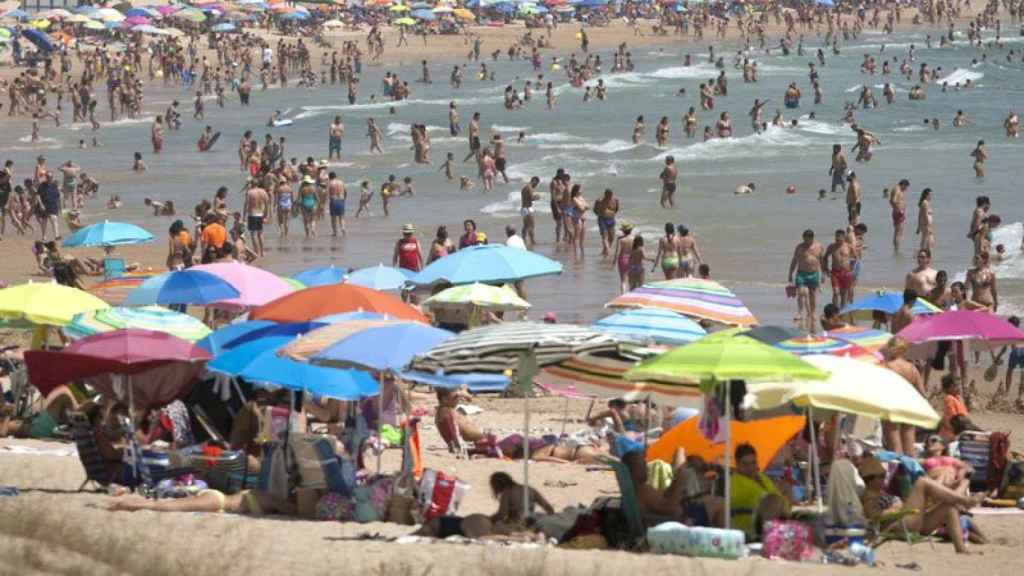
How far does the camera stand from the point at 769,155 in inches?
1580

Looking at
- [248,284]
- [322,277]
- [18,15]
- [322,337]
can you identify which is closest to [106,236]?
[322,277]

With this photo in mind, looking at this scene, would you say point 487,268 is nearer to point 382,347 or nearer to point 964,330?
point 964,330

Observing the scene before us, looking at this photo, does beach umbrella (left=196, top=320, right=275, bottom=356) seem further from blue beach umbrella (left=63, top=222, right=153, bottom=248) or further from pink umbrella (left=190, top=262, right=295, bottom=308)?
blue beach umbrella (left=63, top=222, right=153, bottom=248)

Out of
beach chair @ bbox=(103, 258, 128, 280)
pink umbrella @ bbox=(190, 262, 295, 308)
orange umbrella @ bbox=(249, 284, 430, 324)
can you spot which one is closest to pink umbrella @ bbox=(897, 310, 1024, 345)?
orange umbrella @ bbox=(249, 284, 430, 324)

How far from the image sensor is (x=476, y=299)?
14.6 meters

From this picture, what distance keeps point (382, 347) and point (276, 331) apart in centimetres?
121

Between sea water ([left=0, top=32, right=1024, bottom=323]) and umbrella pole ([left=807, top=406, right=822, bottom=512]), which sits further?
sea water ([left=0, top=32, right=1024, bottom=323])

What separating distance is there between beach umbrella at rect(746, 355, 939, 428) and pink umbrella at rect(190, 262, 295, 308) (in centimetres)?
507

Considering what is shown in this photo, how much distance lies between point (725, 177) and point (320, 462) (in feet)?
83.9

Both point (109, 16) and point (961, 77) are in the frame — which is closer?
point (961, 77)

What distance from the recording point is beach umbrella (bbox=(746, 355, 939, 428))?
930 centimetres

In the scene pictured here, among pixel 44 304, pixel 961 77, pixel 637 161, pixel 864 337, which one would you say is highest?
pixel 44 304

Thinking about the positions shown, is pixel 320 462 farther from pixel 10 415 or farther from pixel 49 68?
pixel 49 68

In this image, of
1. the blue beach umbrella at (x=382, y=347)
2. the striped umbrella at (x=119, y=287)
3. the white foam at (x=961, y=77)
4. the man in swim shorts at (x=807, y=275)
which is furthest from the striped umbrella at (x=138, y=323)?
the white foam at (x=961, y=77)
